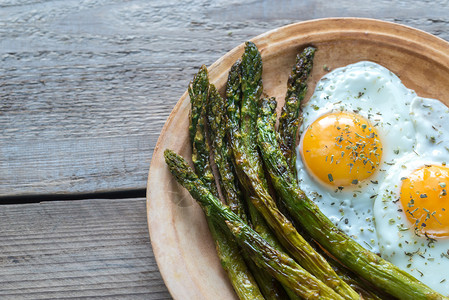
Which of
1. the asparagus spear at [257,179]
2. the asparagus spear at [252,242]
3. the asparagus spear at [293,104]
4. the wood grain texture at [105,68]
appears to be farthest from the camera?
the wood grain texture at [105,68]

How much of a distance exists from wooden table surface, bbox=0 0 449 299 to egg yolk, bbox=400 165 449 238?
1.65m

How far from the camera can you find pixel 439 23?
4258 millimetres

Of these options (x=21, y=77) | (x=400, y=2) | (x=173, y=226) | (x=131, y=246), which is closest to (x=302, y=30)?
(x=400, y=2)

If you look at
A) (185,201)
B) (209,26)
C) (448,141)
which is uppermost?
(209,26)

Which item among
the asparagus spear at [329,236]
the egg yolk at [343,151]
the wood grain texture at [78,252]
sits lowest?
the wood grain texture at [78,252]

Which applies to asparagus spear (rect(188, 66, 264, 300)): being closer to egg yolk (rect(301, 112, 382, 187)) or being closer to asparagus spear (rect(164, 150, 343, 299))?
asparagus spear (rect(164, 150, 343, 299))

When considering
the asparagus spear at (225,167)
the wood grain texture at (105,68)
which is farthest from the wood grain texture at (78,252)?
the asparagus spear at (225,167)

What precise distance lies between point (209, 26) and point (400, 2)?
2.02m

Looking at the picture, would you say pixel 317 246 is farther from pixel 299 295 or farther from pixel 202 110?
pixel 202 110

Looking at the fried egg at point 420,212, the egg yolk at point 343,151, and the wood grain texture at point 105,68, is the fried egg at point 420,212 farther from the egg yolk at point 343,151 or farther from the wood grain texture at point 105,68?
the wood grain texture at point 105,68

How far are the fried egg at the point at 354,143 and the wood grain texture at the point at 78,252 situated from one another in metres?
1.64

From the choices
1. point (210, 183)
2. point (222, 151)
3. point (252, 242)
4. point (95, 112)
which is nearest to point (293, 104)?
point (222, 151)

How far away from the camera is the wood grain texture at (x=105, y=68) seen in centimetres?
409

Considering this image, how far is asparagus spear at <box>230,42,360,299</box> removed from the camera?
322 centimetres
